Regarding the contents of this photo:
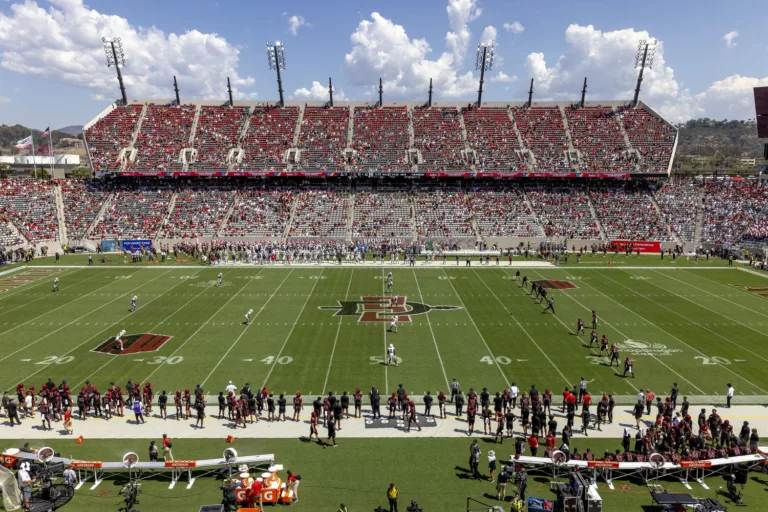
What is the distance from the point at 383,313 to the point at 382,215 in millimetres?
27868

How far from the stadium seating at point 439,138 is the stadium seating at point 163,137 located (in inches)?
1170

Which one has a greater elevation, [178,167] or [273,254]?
[178,167]

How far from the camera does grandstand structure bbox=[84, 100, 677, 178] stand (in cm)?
6075

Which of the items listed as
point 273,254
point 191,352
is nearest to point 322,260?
point 273,254

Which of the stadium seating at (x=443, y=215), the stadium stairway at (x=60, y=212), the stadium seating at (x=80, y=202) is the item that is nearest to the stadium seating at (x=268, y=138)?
the stadium seating at (x=80, y=202)

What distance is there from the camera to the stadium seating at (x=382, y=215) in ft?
176

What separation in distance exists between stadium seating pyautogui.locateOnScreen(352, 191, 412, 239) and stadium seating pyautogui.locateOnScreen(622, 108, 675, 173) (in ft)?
95.2

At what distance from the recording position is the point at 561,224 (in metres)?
54.2

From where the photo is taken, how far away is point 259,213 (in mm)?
55844

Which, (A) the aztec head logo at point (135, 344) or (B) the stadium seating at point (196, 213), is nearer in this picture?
(A) the aztec head logo at point (135, 344)

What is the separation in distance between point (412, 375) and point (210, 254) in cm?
2924

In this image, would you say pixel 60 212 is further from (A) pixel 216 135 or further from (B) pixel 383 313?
(B) pixel 383 313

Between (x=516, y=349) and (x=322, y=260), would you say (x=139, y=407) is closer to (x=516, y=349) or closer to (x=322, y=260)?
(x=516, y=349)

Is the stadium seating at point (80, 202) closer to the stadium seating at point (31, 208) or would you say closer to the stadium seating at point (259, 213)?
the stadium seating at point (31, 208)
